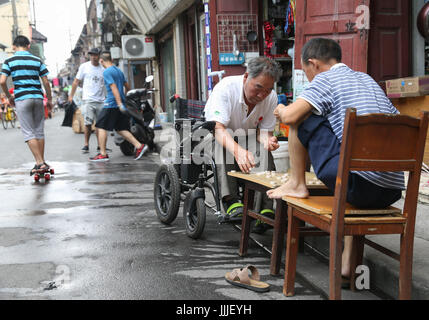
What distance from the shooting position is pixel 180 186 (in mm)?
4578

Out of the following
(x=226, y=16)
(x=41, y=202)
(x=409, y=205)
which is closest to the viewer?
(x=409, y=205)

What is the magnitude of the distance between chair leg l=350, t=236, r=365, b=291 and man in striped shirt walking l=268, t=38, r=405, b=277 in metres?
0.43

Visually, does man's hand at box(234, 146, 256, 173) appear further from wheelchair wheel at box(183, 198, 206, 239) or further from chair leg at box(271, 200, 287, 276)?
wheelchair wheel at box(183, 198, 206, 239)

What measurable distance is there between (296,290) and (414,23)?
14.6 ft

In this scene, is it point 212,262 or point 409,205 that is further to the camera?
point 212,262

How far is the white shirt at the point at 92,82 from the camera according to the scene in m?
9.87

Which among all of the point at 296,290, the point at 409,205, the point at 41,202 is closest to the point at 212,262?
the point at 296,290

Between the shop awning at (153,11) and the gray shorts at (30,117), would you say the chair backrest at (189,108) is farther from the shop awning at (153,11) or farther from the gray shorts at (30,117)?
the shop awning at (153,11)

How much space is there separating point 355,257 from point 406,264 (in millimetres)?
524

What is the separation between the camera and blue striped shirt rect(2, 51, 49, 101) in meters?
7.39

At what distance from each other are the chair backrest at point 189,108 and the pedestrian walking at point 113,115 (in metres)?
4.36

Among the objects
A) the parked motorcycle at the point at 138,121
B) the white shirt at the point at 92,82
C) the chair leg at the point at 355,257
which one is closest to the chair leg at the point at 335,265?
the chair leg at the point at 355,257

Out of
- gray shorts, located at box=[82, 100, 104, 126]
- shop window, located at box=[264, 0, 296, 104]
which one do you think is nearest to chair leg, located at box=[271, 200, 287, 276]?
shop window, located at box=[264, 0, 296, 104]
